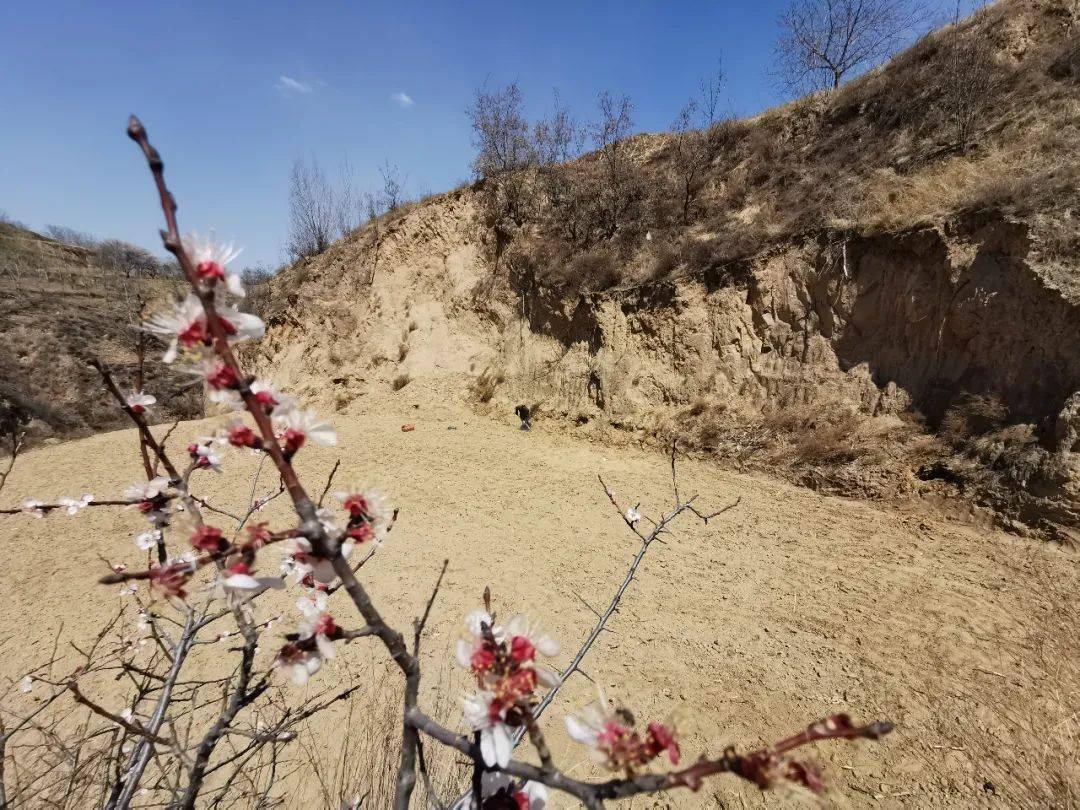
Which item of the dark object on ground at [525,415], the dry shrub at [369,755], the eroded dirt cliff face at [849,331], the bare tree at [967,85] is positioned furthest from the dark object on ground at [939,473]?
the dark object on ground at [525,415]

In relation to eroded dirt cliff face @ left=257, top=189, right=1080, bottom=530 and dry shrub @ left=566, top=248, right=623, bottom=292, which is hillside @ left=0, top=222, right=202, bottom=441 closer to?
eroded dirt cliff face @ left=257, top=189, right=1080, bottom=530

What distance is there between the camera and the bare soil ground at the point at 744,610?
2938 mm

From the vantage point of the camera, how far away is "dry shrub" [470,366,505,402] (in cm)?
1088

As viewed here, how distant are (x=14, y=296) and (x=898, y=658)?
22.8 m

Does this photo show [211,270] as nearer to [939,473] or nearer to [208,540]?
[208,540]

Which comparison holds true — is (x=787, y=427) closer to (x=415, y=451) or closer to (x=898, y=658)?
(x=898, y=658)

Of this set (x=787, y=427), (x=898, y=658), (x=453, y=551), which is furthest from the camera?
(x=787, y=427)

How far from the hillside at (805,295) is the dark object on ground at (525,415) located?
1.02 feet

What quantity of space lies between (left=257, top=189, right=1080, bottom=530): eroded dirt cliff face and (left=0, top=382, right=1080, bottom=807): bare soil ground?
0.84 m

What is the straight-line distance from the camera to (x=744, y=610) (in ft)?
14.3

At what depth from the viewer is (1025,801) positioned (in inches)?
102

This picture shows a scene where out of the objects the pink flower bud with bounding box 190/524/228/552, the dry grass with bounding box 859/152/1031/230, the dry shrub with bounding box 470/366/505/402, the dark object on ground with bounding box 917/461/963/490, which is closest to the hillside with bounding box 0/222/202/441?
the dry shrub with bounding box 470/366/505/402

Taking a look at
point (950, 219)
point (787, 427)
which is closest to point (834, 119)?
point (950, 219)

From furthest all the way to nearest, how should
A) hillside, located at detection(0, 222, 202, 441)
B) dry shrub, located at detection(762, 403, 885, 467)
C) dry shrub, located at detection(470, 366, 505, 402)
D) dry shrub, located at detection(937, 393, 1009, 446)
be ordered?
hillside, located at detection(0, 222, 202, 441) → dry shrub, located at detection(470, 366, 505, 402) → dry shrub, located at detection(762, 403, 885, 467) → dry shrub, located at detection(937, 393, 1009, 446)
